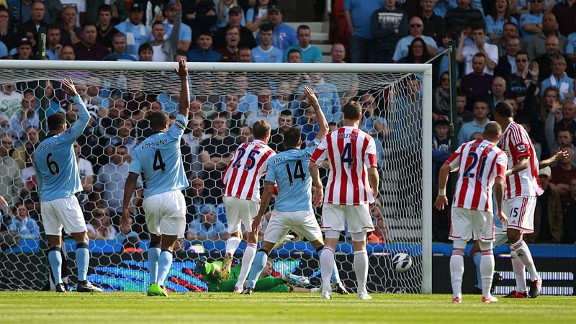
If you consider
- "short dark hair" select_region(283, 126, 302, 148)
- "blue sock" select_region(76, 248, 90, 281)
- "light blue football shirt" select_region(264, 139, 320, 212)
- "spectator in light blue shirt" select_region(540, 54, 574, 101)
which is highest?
"spectator in light blue shirt" select_region(540, 54, 574, 101)

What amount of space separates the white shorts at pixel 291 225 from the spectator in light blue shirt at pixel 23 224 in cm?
414

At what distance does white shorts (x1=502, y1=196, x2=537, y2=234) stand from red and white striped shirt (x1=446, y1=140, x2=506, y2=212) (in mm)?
1302

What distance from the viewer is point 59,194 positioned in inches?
577

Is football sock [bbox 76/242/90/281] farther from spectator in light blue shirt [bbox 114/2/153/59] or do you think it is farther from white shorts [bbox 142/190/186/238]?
spectator in light blue shirt [bbox 114/2/153/59]

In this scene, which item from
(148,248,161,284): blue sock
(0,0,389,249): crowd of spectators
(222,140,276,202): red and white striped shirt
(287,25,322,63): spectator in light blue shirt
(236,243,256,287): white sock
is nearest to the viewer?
(148,248,161,284): blue sock

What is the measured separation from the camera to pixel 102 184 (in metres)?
17.6

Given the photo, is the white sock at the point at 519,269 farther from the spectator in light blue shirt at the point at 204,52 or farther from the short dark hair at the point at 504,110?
the spectator in light blue shirt at the point at 204,52

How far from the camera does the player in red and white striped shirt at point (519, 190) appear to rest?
1401 centimetres

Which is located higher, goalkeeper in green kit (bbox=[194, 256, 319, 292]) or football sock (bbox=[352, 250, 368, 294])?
football sock (bbox=[352, 250, 368, 294])

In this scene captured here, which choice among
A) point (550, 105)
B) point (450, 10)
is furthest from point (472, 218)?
point (450, 10)

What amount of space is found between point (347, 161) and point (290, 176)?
4.42ft

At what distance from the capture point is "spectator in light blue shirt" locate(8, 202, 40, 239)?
55.6ft

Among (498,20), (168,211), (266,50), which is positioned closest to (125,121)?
(266,50)

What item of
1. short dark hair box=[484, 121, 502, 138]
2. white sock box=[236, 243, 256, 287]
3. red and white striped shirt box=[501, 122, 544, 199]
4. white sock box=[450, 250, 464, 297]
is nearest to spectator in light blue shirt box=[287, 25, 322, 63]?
white sock box=[236, 243, 256, 287]
